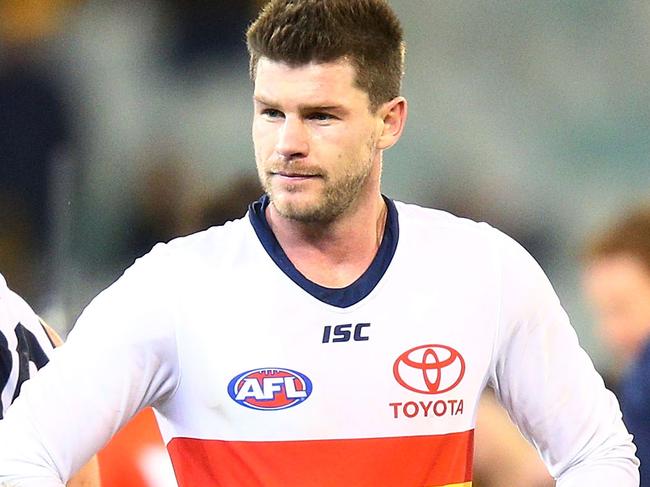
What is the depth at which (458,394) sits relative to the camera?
169 cm

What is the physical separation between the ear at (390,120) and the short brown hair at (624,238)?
108cm

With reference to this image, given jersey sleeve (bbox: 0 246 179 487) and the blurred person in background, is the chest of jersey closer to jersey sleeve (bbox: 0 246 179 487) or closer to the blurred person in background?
jersey sleeve (bbox: 0 246 179 487)

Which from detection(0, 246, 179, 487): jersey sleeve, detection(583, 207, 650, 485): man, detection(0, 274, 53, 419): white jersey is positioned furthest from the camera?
detection(583, 207, 650, 485): man

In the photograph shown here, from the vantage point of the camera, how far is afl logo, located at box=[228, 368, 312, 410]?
1.61 meters

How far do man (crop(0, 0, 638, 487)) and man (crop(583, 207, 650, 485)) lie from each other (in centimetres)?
88

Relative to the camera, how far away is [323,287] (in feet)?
5.44

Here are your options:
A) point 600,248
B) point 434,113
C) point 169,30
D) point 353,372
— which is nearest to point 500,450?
point 600,248

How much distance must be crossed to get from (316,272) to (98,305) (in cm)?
31

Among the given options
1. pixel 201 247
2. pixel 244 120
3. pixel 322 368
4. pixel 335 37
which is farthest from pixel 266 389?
pixel 244 120

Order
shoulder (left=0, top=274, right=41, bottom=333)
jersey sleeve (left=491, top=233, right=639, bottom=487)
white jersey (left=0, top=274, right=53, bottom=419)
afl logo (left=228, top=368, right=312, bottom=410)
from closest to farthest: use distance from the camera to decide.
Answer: afl logo (left=228, top=368, right=312, bottom=410)
jersey sleeve (left=491, top=233, right=639, bottom=487)
white jersey (left=0, top=274, right=53, bottom=419)
shoulder (left=0, top=274, right=41, bottom=333)

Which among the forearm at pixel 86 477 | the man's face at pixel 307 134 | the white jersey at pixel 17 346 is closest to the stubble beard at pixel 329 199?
the man's face at pixel 307 134

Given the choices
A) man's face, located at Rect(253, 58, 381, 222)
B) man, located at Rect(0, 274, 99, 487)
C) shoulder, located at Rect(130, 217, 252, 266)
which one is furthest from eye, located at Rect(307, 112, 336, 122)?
man, located at Rect(0, 274, 99, 487)

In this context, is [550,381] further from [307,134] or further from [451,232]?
[307,134]

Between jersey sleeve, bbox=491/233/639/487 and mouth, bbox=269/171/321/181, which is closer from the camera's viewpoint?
mouth, bbox=269/171/321/181
